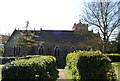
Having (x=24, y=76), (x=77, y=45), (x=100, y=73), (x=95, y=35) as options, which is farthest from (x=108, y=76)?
(x=77, y=45)

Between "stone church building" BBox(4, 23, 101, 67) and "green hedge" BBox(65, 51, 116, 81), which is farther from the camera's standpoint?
"stone church building" BBox(4, 23, 101, 67)

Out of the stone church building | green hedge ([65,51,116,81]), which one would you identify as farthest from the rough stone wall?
green hedge ([65,51,116,81])

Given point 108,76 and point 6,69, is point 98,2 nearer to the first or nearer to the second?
point 108,76

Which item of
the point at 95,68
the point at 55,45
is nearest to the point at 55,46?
the point at 55,45

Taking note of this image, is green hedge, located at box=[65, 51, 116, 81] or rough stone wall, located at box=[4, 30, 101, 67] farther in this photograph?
rough stone wall, located at box=[4, 30, 101, 67]

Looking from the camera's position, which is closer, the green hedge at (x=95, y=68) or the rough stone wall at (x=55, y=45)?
the green hedge at (x=95, y=68)

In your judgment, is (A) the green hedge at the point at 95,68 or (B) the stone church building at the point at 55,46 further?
(B) the stone church building at the point at 55,46

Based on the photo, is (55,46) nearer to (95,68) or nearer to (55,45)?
(55,45)

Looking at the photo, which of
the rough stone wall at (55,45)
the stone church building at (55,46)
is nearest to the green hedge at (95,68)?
the stone church building at (55,46)

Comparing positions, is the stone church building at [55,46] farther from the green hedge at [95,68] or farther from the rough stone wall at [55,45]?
the green hedge at [95,68]

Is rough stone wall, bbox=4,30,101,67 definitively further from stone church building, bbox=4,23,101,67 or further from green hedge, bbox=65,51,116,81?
green hedge, bbox=65,51,116,81

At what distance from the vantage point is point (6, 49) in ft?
123

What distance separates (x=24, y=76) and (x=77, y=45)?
32094mm

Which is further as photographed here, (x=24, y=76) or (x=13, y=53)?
(x=13, y=53)
